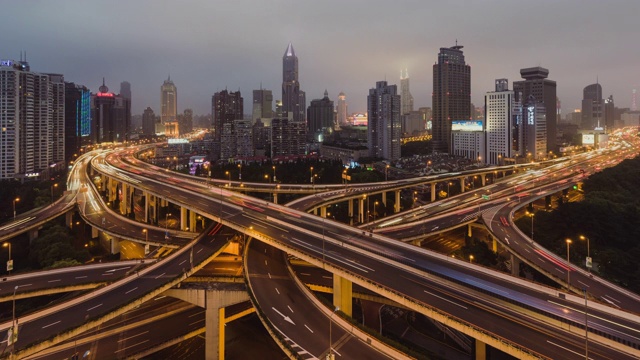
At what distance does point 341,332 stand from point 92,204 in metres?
67.3

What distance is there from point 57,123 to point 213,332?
5273 inches

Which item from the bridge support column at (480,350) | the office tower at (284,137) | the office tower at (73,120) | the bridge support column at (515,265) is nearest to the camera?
the bridge support column at (480,350)

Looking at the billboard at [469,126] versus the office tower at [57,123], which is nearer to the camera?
the office tower at [57,123]

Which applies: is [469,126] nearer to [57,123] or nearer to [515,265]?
[515,265]

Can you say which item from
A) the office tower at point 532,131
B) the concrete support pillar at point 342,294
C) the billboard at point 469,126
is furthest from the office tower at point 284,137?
the concrete support pillar at point 342,294

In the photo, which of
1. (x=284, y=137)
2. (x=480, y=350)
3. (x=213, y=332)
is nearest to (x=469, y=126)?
(x=284, y=137)

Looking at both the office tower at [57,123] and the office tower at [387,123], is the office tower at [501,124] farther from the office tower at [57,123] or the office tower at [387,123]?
the office tower at [57,123]

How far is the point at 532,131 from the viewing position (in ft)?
524

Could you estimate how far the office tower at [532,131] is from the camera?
159 meters

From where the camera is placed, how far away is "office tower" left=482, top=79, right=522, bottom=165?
160750mm

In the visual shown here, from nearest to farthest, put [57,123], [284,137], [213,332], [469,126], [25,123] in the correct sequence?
[213,332] → [25,123] → [57,123] → [284,137] → [469,126]

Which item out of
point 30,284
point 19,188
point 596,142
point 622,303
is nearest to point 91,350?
point 30,284

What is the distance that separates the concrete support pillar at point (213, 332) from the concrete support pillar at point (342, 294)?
10501mm

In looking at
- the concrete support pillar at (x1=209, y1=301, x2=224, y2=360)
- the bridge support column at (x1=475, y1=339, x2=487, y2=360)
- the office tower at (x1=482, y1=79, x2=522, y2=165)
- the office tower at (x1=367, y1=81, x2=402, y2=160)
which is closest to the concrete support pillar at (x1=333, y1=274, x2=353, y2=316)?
the bridge support column at (x1=475, y1=339, x2=487, y2=360)
